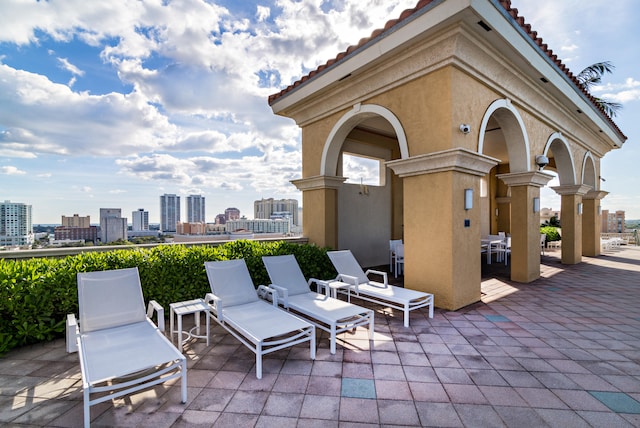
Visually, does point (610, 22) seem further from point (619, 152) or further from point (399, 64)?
point (619, 152)

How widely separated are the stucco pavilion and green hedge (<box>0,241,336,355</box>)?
2.82 m

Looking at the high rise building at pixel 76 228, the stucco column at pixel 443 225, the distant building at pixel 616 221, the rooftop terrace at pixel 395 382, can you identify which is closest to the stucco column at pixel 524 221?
the stucco column at pixel 443 225

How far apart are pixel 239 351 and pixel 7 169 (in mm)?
18121

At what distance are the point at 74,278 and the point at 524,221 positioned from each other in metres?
10.1

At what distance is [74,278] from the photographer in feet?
15.2

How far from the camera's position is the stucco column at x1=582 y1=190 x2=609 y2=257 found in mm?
13461

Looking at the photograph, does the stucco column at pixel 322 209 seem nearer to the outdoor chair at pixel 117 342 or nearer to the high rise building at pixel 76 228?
the outdoor chair at pixel 117 342

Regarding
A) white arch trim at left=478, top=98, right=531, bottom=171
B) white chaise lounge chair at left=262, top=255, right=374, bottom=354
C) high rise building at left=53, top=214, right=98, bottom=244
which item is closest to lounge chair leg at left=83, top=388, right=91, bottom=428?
white chaise lounge chair at left=262, top=255, right=374, bottom=354

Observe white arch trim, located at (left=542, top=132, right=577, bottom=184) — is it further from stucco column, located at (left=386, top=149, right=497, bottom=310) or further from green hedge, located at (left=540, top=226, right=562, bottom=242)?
green hedge, located at (left=540, top=226, right=562, bottom=242)

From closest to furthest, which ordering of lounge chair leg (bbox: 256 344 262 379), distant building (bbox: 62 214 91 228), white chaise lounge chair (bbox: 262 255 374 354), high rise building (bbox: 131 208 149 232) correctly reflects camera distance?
lounge chair leg (bbox: 256 344 262 379) → white chaise lounge chair (bbox: 262 255 374 354) → distant building (bbox: 62 214 91 228) → high rise building (bbox: 131 208 149 232)

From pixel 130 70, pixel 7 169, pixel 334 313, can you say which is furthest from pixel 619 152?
pixel 7 169

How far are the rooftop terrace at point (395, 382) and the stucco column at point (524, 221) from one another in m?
3.02

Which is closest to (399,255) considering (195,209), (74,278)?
(74,278)

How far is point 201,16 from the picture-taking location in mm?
6551
